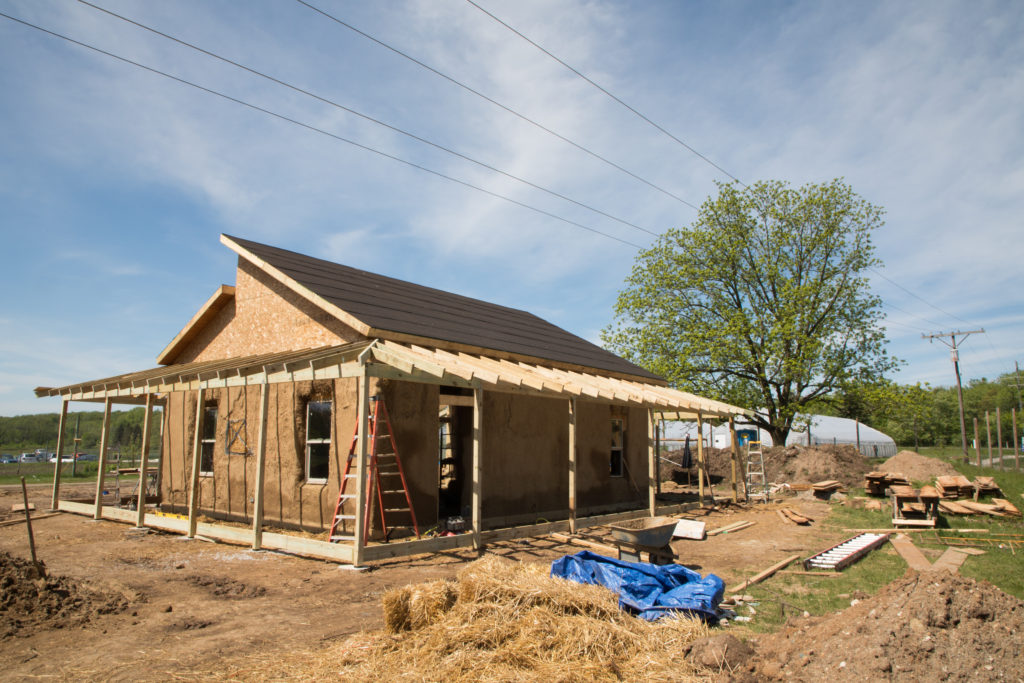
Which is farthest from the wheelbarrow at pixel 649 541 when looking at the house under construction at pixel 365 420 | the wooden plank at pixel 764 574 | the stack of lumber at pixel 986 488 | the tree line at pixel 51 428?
the tree line at pixel 51 428

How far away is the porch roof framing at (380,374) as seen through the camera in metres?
8.52

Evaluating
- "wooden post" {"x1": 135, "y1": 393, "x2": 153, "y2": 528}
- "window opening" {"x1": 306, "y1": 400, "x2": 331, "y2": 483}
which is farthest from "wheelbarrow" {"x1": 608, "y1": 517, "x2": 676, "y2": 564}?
"wooden post" {"x1": 135, "y1": 393, "x2": 153, "y2": 528}

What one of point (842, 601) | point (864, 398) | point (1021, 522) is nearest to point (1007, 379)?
point (864, 398)

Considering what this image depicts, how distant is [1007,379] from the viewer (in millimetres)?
87000

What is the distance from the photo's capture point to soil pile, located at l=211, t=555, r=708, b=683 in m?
4.36

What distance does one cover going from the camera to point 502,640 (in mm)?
4625

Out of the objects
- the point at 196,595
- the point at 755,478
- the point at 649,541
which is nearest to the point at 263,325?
the point at 196,595

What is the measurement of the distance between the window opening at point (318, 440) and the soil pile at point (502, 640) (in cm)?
577

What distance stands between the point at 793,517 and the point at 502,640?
10768mm

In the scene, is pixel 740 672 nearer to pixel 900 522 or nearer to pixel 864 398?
pixel 900 522

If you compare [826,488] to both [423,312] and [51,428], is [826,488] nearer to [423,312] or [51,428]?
[423,312]

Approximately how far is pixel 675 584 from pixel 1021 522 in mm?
10815

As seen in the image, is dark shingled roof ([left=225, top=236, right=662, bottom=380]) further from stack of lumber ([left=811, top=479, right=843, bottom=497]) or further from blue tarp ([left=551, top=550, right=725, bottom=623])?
stack of lumber ([left=811, top=479, right=843, bottom=497])

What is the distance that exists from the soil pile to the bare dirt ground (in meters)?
0.67
